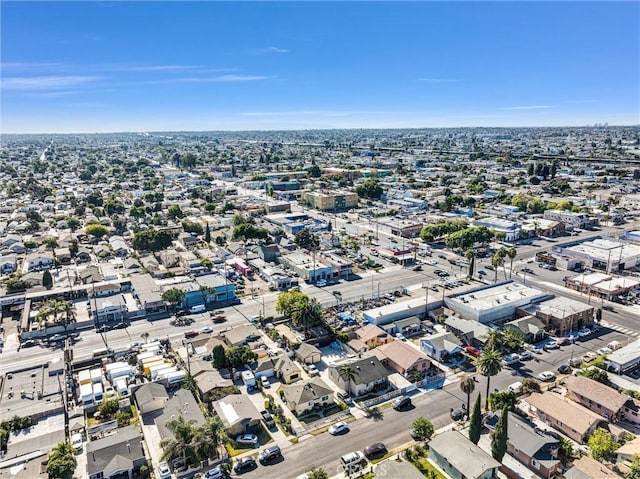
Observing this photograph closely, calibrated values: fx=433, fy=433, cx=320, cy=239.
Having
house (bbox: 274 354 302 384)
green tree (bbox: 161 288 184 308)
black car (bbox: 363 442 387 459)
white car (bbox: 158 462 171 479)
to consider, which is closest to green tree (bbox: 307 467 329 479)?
black car (bbox: 363 442 387 459)

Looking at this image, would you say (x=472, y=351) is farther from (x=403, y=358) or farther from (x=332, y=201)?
(x=332, y=201)

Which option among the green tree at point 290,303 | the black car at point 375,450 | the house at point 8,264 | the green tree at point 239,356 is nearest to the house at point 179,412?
the green tree at point 239,356

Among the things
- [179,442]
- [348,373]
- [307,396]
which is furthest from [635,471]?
[179,442]

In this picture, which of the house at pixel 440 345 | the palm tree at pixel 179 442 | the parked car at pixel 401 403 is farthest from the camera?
the house at pixel 440 345

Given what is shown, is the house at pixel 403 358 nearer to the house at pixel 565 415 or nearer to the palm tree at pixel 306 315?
the palm tree at pixel 306 315

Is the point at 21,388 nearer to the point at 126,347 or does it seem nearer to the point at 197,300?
the point at 126,347

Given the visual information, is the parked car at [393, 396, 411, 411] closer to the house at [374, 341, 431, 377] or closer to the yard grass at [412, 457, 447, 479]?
the house at [374, 341, 431, 377]

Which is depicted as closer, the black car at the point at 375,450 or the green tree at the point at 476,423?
the green tree at the point at 476,423
